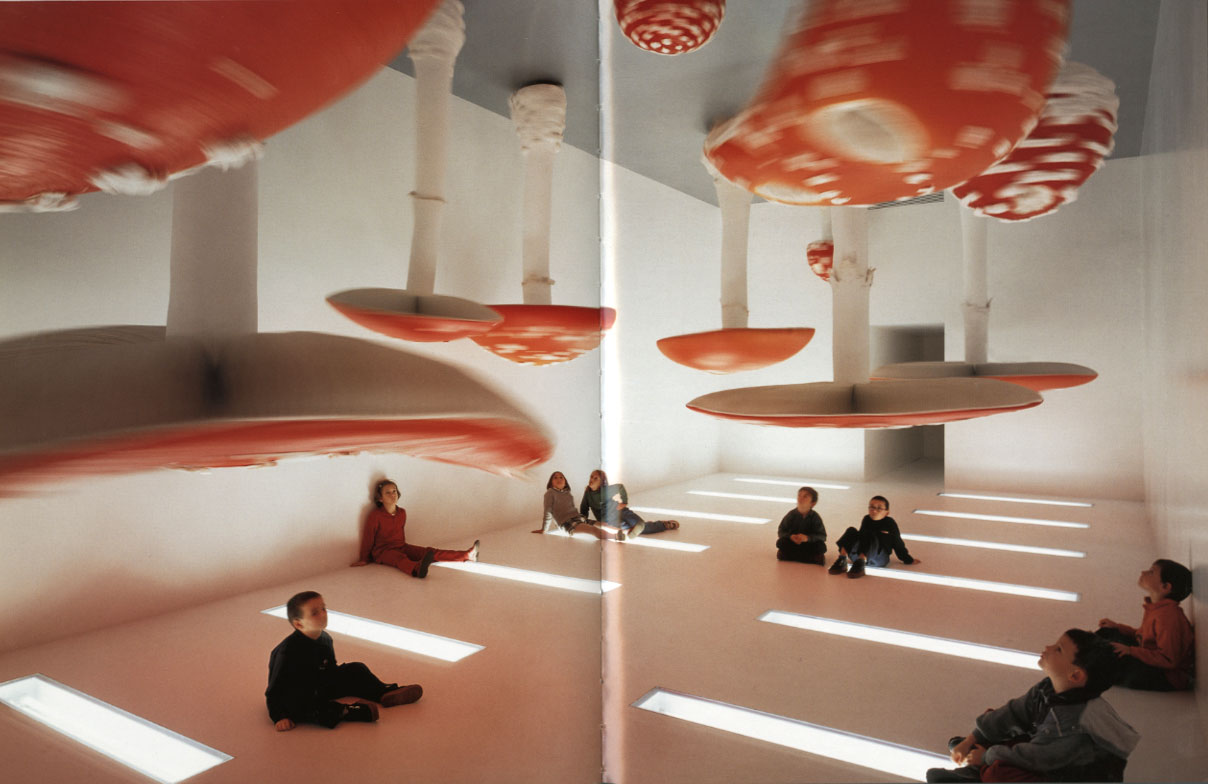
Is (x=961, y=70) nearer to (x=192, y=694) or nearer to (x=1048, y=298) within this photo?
(x=1048, y=298)

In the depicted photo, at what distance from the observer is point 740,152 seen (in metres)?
1.21

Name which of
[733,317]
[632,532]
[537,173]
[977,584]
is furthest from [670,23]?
[632,532]

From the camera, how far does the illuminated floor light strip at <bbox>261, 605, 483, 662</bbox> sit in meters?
1.09

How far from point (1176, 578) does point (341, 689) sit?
150 cm

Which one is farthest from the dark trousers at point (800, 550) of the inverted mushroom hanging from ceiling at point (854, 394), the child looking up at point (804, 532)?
the inverted mushroom hanging from ceiling at point (854, 394)

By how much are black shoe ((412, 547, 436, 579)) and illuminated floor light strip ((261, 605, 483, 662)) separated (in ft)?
0.35

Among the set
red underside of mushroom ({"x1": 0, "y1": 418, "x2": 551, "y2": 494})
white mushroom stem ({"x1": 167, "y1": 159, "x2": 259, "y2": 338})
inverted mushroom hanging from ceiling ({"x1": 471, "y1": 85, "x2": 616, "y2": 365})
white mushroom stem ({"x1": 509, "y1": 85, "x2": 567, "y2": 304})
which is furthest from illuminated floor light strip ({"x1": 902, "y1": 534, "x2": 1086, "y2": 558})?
white mushroom stem ({"x1": 167, "y1": 159, "x2": 259, "y2": 338})

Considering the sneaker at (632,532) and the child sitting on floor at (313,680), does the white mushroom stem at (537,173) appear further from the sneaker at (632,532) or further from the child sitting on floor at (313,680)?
the sneaker at (632,532)

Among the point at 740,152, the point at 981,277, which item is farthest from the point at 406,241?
the point at 981,277

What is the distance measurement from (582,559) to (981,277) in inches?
42.6

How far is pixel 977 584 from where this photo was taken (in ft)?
5.32

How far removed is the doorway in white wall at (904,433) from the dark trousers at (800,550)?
13.1 inches

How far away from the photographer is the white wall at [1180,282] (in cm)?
97

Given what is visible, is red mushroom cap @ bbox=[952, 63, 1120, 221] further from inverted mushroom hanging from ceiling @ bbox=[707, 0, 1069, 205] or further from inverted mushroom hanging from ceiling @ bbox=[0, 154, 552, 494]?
inverted mushroom hanging from ceiling @ bbox=[0, 154, 552, 494]
